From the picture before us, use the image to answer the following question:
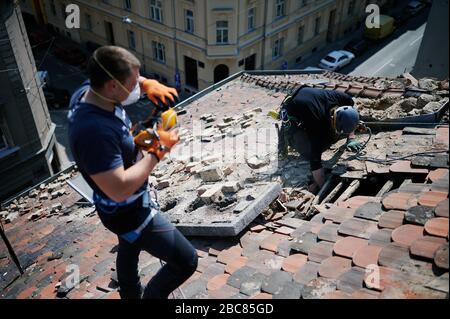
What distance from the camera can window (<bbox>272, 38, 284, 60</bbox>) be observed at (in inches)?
911

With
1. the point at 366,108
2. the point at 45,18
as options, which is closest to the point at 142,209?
the point at 366,108

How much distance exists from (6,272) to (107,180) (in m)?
4.83

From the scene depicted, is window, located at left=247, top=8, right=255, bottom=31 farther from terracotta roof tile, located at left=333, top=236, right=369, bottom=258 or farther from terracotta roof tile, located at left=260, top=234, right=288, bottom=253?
terracotta roof tile, located at left=333, top=236, right=369, bottom=258

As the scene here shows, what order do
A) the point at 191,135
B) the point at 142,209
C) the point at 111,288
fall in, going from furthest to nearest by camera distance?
the point at 191,135 < the point at 111,288 < the point at 142,209

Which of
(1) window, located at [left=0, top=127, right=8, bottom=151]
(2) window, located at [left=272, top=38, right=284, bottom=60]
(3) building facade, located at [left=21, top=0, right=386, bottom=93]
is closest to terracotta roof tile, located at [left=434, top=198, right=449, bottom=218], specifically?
(1) window, located at [left=0, top=127, right=8, bottom=151]

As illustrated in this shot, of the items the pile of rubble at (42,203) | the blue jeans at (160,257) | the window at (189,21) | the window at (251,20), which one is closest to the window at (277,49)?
the window at (251,20)

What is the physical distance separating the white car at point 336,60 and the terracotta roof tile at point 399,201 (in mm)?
20244

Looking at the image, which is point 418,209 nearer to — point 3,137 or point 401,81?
point 401,81

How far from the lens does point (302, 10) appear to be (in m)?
23.4

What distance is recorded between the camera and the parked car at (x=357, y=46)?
25.5 m

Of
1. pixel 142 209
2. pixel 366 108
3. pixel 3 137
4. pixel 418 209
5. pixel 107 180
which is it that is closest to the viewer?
pixel 107 180

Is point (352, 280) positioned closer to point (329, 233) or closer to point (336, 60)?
point (329, 233)

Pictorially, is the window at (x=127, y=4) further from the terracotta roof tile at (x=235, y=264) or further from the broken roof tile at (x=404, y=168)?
the terracotta roof tile at (x=235, y=264)
